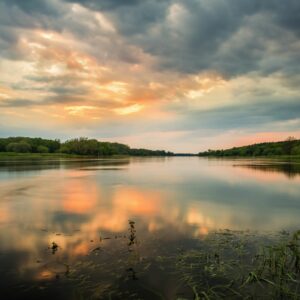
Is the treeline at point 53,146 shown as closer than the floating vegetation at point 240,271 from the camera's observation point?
No

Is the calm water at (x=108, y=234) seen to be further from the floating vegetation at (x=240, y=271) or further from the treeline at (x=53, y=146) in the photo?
the treeline at (x=53, y=146)

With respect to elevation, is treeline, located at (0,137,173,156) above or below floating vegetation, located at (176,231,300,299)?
above

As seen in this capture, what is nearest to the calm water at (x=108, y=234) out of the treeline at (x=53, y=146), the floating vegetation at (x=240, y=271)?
the floating vegetation at (x=240, y=271)

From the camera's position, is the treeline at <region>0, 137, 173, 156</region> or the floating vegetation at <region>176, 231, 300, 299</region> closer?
the floating vegetation at <region>176, 231, 300, 299</region>

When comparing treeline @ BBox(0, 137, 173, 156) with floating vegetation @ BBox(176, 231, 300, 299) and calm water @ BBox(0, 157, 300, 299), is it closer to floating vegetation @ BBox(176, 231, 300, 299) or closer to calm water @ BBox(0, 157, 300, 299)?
calm water @ BBox(0, 157, 300, 299)

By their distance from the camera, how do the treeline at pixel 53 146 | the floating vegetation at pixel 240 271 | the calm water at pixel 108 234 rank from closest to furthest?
the floating vegetation at pixel 240 271
the calm water at pixel 108 234
the treeline at pixel 53 146

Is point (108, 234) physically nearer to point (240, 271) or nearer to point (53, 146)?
point (240, 271)

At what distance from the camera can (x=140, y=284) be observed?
6.05 m

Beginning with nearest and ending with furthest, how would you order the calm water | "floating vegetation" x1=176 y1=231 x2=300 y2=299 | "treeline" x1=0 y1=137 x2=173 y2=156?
"floating vegetation" x1=176 y1=231 x2=300 y2=299 → the calm water → "treeline" x1=0 y1=137 x2=173 y2=156

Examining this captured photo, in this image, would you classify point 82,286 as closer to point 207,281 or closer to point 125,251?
point 125,251

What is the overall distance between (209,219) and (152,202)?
4.90m

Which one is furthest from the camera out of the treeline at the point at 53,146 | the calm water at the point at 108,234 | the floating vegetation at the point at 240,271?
the treeline at the point at 53,146

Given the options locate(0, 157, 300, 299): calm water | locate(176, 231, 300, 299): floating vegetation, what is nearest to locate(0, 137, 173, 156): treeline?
locate(0, 157, 300, 299): calm water

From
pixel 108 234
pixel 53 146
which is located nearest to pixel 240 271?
pixel 108 234
